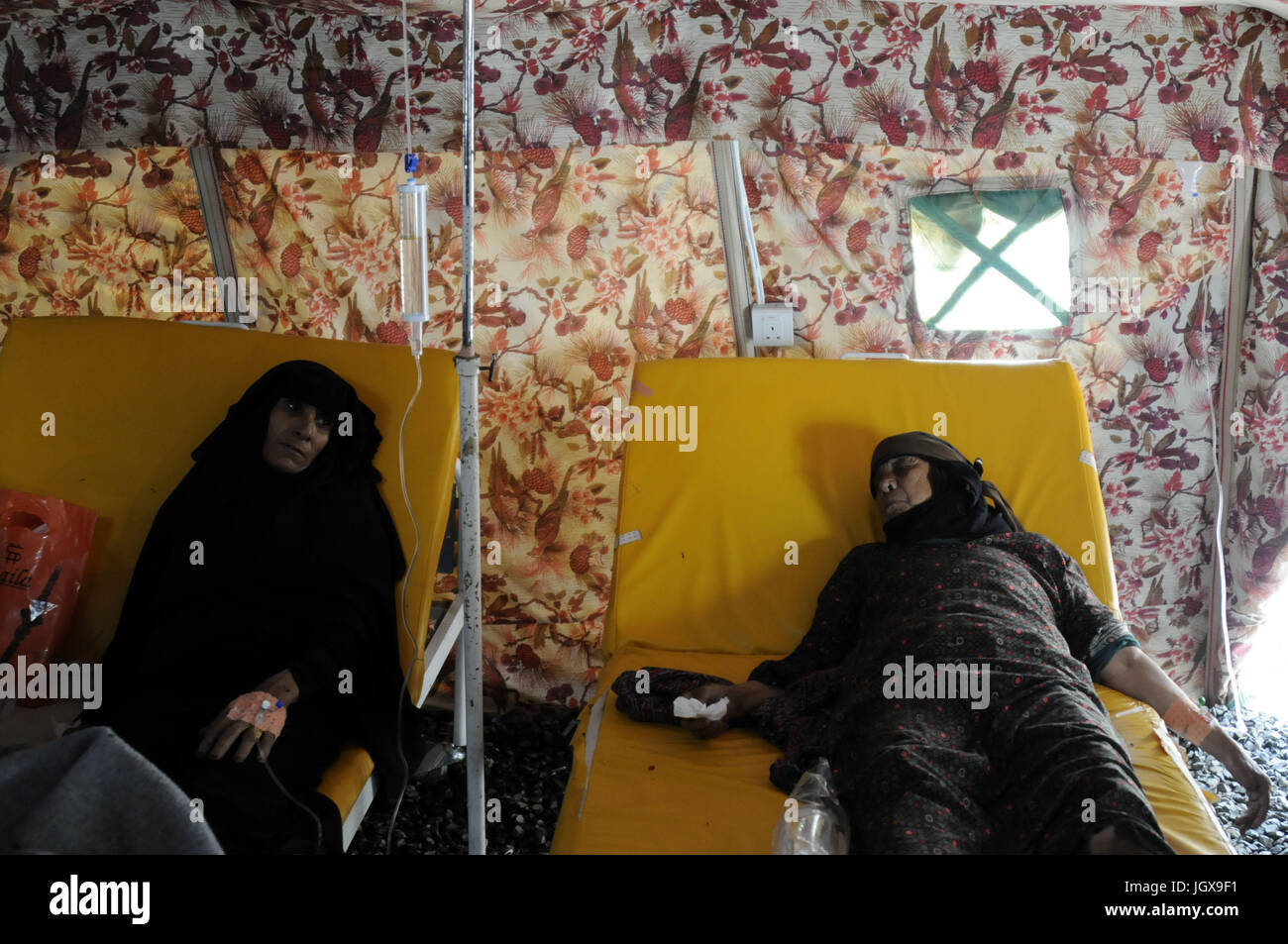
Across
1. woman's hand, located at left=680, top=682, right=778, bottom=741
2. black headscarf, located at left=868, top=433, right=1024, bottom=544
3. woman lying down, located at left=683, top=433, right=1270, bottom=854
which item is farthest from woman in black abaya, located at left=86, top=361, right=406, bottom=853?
black headscarf, located at left=868, top=433, right=1024, bottom=544

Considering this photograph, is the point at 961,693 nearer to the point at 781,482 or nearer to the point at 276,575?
the point at 781,482

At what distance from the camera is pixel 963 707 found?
A: 1.58 meters

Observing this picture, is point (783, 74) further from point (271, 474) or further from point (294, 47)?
point (271, 474)

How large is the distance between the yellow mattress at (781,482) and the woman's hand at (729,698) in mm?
121

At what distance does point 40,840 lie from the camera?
0.94 m

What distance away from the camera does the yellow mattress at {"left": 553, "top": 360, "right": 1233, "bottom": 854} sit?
6.96 feet

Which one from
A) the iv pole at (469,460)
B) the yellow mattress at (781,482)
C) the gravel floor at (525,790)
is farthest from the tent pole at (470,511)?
the yellow mattress at (781,482)

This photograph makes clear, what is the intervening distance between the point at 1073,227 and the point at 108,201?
104 inches

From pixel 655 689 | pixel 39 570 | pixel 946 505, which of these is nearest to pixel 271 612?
pixel 39 570

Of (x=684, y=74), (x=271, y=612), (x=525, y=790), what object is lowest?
(x=525, y=790)

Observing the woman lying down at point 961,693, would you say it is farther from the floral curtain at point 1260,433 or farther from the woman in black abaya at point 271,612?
the floral curtain at point 1260,433

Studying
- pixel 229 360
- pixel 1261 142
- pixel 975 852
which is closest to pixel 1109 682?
pixel 975 852

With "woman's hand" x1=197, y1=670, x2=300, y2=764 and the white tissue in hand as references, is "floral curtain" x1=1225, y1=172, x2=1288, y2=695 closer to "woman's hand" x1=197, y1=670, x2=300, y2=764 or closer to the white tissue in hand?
the white tissue in hand

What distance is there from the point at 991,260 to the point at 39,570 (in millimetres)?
2412
